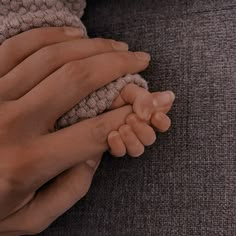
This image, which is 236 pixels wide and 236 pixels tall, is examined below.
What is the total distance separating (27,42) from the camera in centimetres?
68

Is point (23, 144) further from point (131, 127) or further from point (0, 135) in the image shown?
point (131, 127)

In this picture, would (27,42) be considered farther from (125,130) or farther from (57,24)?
(125,130)

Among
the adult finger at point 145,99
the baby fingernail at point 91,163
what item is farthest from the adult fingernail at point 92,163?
the adult finger at point 145,99

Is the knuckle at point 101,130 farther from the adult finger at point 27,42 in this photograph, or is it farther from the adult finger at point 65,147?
the adult finger at point 27,42

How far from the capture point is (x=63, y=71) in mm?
651

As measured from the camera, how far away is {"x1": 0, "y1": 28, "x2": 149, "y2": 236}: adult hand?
63cm

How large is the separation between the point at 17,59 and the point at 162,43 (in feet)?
0.68

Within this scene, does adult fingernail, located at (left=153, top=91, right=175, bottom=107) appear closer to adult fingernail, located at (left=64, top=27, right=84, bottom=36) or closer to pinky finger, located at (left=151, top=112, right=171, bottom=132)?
pinky finger, located at (left=151, top=112, right=171, bottom=132)

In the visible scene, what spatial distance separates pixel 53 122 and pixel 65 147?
5cm

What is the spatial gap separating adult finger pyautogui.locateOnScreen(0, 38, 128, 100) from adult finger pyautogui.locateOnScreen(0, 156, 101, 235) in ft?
0.43

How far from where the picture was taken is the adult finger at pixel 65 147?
624 millimetres

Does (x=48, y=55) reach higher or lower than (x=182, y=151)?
higher

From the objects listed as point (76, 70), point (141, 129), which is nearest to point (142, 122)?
point (141, 129)

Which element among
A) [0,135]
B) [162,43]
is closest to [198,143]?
[162,43]
